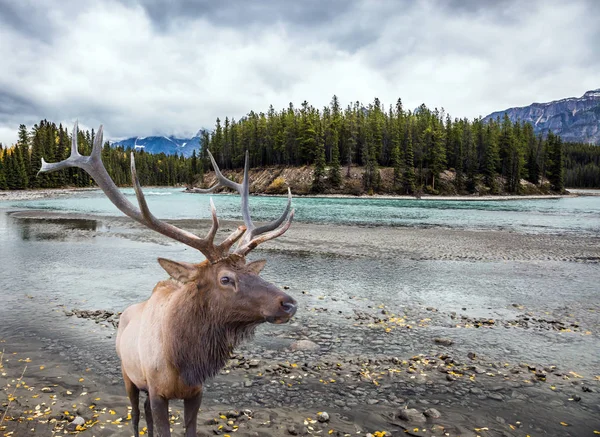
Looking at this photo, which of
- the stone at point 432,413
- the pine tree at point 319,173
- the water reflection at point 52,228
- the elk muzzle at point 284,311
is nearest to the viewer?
the elk muzzle at point 284,311

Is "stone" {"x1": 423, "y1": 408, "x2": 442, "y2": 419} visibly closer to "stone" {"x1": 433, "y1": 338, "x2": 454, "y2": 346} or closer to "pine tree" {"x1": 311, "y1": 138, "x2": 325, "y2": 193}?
"stone" {"x1": 433, "y1": 338, "x2": 454, "y2": 346}

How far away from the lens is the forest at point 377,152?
316ft

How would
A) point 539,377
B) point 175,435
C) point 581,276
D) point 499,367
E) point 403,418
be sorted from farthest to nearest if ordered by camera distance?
point 581,276 < point 499,367 < point 539,377 < point 403,418 < point 175,435

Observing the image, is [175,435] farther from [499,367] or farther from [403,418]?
[499,367]

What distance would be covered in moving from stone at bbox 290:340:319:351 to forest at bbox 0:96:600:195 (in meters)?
87.0

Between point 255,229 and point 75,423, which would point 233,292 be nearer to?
point 255,229

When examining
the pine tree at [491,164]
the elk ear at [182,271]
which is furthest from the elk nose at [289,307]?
the pine tree at [491,164]

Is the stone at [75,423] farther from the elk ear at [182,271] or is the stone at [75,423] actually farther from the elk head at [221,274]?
the elk ear at [182,271]

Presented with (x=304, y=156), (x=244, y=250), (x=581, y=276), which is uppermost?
(x=304, y=156)

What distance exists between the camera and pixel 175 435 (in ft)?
16.5

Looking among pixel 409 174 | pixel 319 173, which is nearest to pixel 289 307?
pixel 319 173

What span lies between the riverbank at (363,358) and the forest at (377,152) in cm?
8093

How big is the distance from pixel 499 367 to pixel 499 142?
11853cm

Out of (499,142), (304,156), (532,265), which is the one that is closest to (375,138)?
(304,156)
